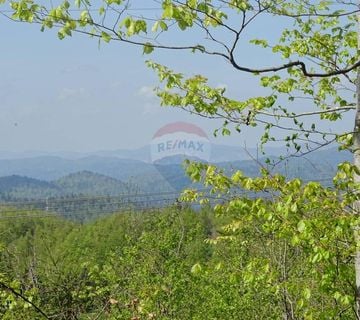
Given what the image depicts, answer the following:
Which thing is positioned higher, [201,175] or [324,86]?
[324,86]

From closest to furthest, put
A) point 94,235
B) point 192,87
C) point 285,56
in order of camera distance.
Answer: point 192,87 < point 285,56 < point 94,235

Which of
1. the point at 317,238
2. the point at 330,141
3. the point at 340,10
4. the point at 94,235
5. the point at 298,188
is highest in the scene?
the point at 340,10

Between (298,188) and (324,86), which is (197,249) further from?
(298,188)

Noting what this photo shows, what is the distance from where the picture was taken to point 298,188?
493cm

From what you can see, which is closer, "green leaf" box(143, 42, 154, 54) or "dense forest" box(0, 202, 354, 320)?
"green leaf" box(143, 42, 154, 54)

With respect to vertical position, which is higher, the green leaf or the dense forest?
the green leaf

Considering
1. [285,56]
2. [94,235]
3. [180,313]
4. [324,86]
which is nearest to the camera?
[285,56]

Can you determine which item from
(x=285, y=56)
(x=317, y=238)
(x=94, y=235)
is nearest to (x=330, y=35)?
(x=285, y=56)

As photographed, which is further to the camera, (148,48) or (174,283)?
(174,283)

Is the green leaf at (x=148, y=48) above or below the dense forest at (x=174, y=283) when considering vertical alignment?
above

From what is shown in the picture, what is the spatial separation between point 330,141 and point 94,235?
7207 cm

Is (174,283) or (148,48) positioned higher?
(148,48)

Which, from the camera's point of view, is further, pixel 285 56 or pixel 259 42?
pixel 259 42

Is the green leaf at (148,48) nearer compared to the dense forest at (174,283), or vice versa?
the green leaf at (148,48)
